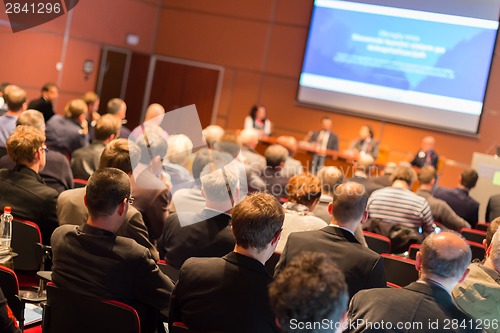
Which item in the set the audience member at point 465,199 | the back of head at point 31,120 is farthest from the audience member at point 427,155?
the back of head at point 31,120

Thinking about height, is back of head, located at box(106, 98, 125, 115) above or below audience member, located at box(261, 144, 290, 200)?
above

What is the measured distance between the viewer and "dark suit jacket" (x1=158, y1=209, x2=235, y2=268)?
3455 millimetres

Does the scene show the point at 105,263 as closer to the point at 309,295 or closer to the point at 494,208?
the point at 309,295

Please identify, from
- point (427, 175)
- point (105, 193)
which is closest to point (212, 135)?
point (427, 175)

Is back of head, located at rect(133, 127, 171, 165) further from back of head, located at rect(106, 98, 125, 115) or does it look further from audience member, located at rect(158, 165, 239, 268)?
back of head, located at rect(106, 98, 125, 115)

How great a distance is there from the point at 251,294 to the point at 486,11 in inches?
370

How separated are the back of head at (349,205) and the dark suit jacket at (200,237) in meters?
0.60

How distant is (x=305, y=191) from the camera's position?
4.19 m

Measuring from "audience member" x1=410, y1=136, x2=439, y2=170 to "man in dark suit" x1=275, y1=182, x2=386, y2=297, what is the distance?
22.9 feet

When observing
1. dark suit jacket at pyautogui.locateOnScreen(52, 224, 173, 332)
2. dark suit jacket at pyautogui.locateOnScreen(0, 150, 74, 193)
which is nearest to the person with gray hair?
dark suit jacket at pyautogui.locateOnScreen(52, 224, 173, 332)

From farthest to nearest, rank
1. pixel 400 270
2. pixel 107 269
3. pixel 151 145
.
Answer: pixel 151 145, pixel 400 270, pixel 107 269

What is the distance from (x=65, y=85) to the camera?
11.1m

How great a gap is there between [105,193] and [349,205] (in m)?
1.33

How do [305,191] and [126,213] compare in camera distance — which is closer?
[126,213]
